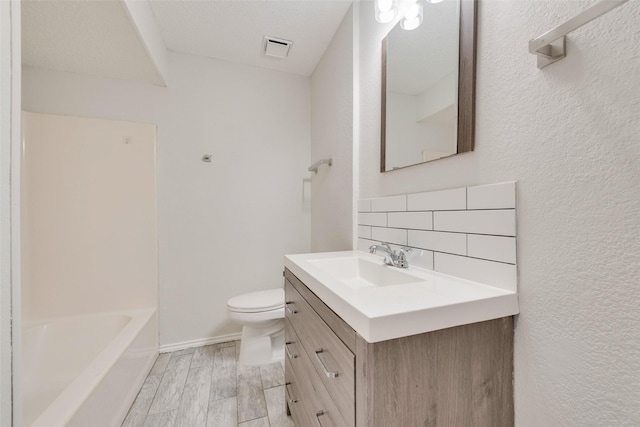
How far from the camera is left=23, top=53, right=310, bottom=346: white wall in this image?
1.89 metres

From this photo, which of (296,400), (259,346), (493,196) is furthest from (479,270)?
(259,346)

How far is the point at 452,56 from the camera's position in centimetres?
92

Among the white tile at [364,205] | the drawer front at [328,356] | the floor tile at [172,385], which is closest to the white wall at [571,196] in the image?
the drawer front at [328,356]

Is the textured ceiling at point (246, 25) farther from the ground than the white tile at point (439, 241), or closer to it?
farther from the ground

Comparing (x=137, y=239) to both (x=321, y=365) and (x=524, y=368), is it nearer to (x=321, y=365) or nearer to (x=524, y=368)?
(x=321, y=365)

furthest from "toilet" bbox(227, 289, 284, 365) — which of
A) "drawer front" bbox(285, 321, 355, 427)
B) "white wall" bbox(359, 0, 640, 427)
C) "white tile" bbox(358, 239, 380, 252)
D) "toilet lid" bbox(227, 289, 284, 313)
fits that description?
"white wall" bbox(359, 0, 640, 427)

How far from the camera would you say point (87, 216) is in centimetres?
176

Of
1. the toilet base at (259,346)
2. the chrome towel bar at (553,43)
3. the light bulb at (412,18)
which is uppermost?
the light bulb at (412,18)

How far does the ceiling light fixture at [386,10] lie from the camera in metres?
1.17

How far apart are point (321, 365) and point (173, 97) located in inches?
82.6

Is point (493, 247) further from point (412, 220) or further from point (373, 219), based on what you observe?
point (373, 219)

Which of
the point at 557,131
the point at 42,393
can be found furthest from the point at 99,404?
the point at 557,131

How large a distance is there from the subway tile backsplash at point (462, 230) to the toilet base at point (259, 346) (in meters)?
1.13

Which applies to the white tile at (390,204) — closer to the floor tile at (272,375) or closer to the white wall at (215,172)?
the white wall at (215,172)
